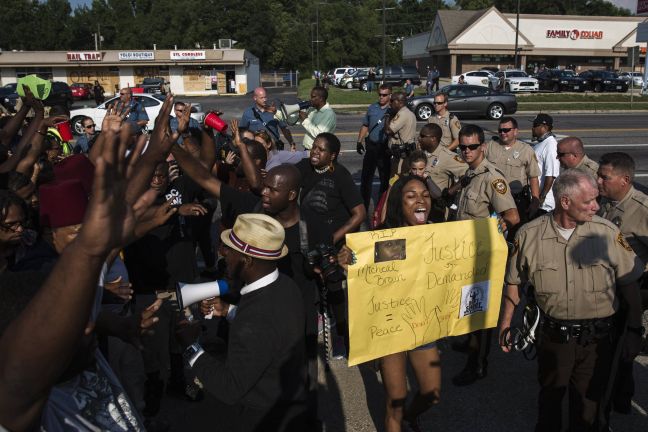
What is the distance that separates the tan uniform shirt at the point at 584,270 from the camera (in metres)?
3.50

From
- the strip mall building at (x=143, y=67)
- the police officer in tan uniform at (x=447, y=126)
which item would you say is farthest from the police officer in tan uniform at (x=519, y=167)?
the strip mall building at (x=143, y=67)

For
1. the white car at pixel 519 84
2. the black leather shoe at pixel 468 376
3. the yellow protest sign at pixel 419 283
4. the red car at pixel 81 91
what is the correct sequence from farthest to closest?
the red car at pixel 81 91 < the white car at pixel 519 84 < the black leather shoe at pixel 468 376 < the yellow protest sign at pixel 419 283

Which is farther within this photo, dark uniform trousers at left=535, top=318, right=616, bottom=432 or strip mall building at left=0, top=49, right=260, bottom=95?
strip mall building at left=0, top=49, right=260, bottom=95

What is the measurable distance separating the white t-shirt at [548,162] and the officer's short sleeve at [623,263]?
10.6 ft

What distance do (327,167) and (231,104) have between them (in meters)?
34.5

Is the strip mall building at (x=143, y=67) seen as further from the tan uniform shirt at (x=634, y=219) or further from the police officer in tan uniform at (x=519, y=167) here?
the tan uniform shirt at (x=634, y=219)

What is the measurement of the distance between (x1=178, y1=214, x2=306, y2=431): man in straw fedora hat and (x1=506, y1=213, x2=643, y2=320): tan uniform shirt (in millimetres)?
1690

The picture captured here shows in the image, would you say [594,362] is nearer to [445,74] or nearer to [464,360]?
[464,360]

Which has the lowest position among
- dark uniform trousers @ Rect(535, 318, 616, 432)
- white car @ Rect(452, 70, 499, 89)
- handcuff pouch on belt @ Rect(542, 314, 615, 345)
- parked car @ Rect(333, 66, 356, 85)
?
dark uniform trousers @ Rect(535, 318, 616, 432)

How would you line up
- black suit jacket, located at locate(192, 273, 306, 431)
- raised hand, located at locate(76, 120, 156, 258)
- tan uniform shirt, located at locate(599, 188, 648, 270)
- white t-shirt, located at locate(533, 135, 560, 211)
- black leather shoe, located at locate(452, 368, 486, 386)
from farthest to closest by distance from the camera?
white t-shirt, located at locate(533, 135, 560, 211)
black leather shoe, located at locate(452, 368, 486, 386)
tan uniform shirt, located at locate(599, 188, 648, 270)
black suit jacket, located at locate(192, 273, 306, 431)
raised hand, located at locate(76, 120, 156, 258)

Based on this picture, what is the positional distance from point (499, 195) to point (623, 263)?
1.44 meters

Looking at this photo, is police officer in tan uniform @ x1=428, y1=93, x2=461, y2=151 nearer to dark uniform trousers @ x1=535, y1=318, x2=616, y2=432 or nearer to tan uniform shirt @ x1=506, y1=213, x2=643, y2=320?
tan uniform shirt @ x1=506, y1=213, x2=643, y2=320

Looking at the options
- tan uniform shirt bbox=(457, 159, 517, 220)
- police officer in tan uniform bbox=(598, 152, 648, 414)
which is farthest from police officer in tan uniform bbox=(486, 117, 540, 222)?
police officer in tan uniform bbox=(598, 152, 648, 414)

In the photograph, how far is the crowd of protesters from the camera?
4.73 ft
